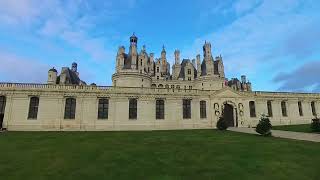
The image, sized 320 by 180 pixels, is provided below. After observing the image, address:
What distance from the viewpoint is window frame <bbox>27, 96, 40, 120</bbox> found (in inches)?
1497

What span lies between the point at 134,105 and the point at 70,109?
33.3 ft

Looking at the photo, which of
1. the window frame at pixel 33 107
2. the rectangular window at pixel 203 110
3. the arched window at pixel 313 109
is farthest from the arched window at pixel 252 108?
the window frame at pixel 33 107

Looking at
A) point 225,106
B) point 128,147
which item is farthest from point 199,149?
point 225,106

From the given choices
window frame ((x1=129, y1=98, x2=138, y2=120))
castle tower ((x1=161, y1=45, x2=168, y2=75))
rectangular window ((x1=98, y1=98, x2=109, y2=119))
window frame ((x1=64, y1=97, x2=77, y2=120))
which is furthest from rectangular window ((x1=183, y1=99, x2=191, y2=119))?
castle tower ((x1=161, y1=45, x2=168, y2=75))

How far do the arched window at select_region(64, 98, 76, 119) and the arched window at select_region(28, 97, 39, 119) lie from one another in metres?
4.26

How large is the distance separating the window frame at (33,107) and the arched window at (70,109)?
4208 millimetres

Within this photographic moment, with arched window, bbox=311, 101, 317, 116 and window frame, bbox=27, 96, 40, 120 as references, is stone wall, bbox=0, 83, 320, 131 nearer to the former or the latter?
window frame, bbox=27, 96, 40, 120

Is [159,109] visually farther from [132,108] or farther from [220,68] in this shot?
[220,68]

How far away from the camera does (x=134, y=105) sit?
1652 inches

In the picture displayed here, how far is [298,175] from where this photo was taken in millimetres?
13320

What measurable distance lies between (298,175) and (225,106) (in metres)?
34.3

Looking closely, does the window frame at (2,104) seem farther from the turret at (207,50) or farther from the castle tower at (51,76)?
the turret at (207,50)

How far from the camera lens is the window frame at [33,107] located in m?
38.0

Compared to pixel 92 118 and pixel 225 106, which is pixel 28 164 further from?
pixel 225 106
